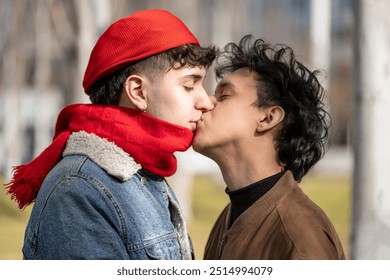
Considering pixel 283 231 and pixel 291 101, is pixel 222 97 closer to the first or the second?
pixel 291 101

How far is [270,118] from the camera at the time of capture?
122 inches

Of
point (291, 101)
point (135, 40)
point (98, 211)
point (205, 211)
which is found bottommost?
point (205, 211)

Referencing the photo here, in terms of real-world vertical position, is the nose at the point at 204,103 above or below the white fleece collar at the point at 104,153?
above

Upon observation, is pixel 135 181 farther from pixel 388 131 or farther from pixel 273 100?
pixel 388 131

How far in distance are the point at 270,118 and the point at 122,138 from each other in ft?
2.25

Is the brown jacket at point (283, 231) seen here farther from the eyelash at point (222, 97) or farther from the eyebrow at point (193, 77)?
the eyebrow at point (193, 77)

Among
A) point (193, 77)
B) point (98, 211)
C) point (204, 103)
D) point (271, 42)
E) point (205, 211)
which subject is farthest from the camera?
point (205, 211)

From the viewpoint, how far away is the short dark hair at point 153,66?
105 inches

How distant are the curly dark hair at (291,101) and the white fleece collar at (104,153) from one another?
27.6 inches

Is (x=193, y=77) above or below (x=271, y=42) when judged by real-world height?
above

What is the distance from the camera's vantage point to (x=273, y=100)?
312cm

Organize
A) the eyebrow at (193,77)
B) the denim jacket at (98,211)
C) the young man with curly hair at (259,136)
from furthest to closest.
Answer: the young man with curly hair at (259,136)
the eyebrow at (193,77)
the denim jacket at (98,211)

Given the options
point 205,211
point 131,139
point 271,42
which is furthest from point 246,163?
point 205,211

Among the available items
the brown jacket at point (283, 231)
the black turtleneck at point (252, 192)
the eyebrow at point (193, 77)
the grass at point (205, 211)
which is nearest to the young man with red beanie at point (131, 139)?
the eyebrow at point (193, 77)
